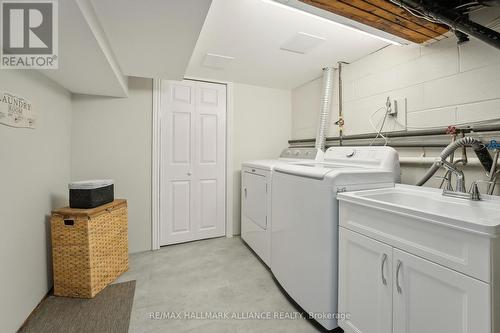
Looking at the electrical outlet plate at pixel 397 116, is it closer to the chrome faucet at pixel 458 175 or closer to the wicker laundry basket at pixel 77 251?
the chrome faucet at pixel 458 175

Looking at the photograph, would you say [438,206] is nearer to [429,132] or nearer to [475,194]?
[475,194]

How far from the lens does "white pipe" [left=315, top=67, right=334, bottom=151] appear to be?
260 cm

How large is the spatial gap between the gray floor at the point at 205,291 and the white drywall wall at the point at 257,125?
0.87 metres

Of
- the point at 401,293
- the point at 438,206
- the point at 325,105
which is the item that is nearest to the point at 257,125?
the point at 325,105

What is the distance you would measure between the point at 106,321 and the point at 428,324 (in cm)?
195

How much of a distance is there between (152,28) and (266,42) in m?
1.05

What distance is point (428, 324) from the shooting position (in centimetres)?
99

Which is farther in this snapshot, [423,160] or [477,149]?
[423,160]

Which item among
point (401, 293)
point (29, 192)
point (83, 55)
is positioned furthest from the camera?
point (29, 192)

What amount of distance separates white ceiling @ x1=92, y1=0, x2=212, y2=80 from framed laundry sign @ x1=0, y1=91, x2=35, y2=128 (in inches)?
28.2

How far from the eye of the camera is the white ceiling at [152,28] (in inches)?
46.3

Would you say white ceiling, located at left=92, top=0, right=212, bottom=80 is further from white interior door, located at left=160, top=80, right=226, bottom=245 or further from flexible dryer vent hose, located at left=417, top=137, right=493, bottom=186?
flexible dryer vent hose, located at left=417, top=137, right=493, bottom=186

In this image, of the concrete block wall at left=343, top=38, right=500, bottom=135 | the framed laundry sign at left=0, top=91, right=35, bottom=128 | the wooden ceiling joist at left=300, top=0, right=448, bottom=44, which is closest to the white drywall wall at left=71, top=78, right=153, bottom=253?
the framed laundry sign at left=0, top=91, right=35, bottom=128

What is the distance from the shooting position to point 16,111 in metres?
1.49
